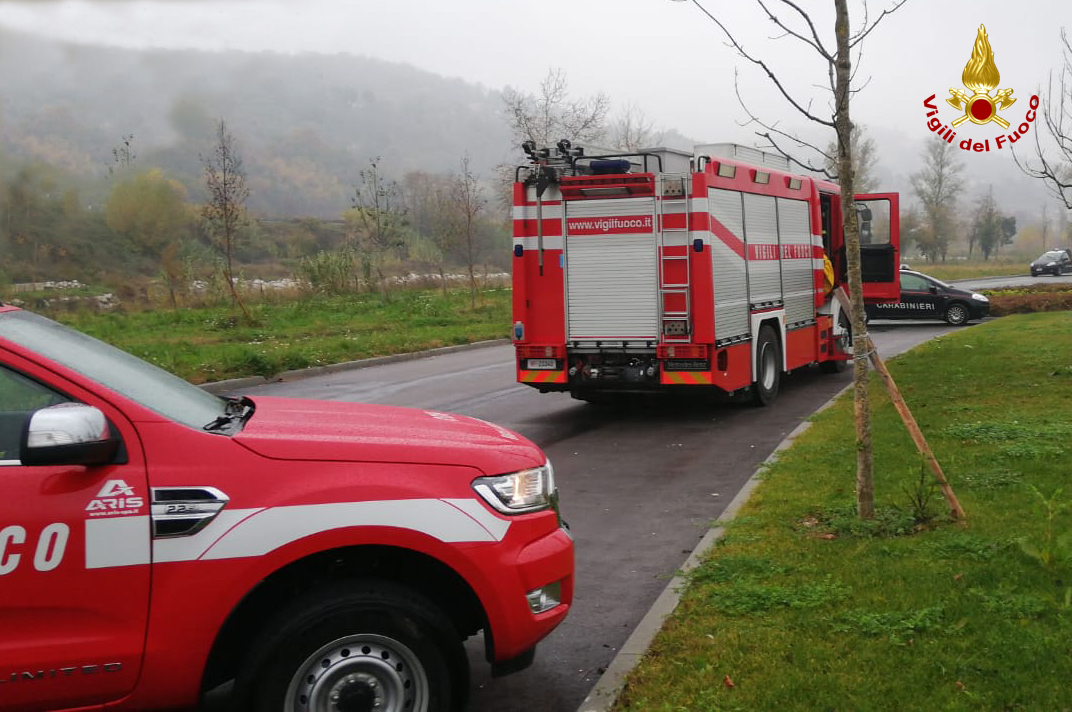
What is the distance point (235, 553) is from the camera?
339 centimetres

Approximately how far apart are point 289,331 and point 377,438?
21.2m

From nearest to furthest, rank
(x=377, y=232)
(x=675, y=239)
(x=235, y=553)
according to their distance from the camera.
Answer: (x=235, y=553), (x=675, y=239), (x=377, y=232)

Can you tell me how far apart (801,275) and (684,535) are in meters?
8.28

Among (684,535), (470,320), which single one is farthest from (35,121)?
(684,535)

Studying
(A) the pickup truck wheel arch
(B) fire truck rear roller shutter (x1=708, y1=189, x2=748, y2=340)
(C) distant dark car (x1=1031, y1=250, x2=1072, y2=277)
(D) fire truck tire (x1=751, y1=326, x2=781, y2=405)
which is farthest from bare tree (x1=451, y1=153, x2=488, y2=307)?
(C) distant dark car (x1=1031, y1=250, x2=1072, y2=277)

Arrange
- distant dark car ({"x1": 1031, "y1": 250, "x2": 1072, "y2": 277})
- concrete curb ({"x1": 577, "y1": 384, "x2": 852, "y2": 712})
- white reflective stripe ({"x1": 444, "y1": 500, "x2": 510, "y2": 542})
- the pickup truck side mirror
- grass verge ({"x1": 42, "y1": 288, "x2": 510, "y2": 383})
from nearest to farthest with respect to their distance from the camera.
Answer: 1. the pickup truck side mirror
2. white reflective stripe ({"x1": 444, "y1": 500, "x2": 510, "y2": 542})
3. concrete curb ({"x1": 577, "y1": 384, "x2": 852, "y2": 712})
4. grass verge ({"x1": 42, "y1": 288, "x2": 510, "y2": 383})
5. distant dark car ({"x1": 1031, "y1": 250, "x2": 1072, "y2": 277})

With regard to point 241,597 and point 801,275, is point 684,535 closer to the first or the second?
point 241,597

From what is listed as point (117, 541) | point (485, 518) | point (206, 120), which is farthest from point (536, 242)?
point (206, 120)

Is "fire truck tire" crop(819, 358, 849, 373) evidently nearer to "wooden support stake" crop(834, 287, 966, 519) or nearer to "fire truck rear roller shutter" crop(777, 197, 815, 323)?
"fire truck rear roller shutter" crop(777, 197, 815, 323)

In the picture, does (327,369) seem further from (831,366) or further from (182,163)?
(182,163)

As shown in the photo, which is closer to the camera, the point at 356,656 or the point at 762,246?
the point at 356,656

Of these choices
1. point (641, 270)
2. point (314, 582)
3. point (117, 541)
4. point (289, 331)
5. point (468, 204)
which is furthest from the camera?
point (468, 204)

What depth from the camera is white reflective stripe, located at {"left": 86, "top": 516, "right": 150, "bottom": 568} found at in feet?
10.7

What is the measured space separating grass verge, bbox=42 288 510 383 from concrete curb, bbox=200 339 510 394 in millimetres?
211
